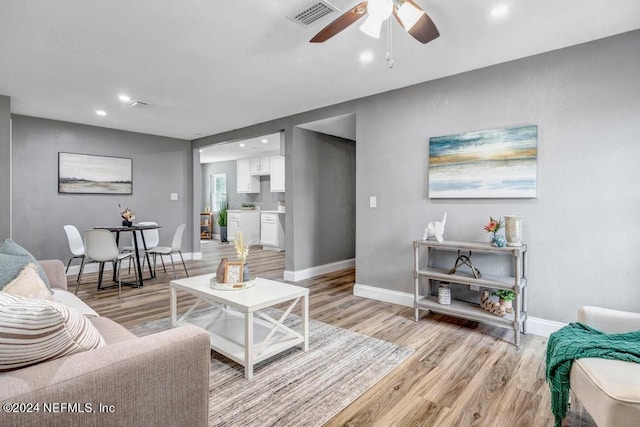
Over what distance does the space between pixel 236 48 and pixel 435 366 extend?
2.86 m

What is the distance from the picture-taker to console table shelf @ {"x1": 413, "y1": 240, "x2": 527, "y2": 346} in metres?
2.56

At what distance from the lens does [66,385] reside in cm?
89

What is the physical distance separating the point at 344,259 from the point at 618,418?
4507 millimetres

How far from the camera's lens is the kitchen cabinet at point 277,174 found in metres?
7.86

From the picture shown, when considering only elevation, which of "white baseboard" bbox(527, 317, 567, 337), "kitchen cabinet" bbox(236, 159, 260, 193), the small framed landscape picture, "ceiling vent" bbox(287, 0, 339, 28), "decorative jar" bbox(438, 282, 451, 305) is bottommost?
"white baseboard" bbox(527, 317, 567, 337)

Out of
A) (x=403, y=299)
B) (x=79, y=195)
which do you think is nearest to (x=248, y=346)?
(x=403, y=299)

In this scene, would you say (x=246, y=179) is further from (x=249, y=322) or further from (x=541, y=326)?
(x=541, y=326)

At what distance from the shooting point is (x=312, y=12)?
6.95ft

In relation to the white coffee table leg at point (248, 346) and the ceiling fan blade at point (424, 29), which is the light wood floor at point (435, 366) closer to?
the white coffee table leg at point (248, 346)

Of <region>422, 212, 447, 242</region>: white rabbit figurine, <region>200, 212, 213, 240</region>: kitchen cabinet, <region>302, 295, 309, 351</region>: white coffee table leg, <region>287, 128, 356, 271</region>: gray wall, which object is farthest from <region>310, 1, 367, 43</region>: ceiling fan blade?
<region>200, 212, 213, 240</region>: kitchen cabinet

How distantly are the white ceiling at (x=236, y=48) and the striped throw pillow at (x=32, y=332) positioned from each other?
194cm

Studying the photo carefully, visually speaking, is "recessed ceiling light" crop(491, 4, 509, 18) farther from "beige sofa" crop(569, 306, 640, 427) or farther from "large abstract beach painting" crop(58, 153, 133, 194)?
"large abstract beach painting" crop(58, 153, 133, 194)

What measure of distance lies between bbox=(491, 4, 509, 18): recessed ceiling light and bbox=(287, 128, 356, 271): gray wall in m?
2.92

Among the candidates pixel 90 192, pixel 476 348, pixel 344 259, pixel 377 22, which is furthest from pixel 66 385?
pixel 90 192
